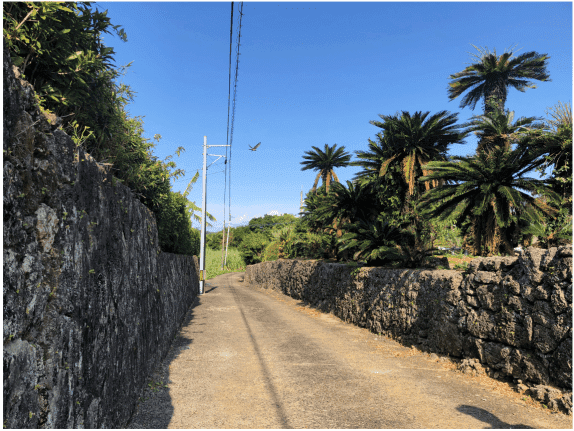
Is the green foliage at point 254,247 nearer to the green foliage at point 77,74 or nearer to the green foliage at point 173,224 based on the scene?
the green foliage at point 173,224

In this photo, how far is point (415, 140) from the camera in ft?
38.3

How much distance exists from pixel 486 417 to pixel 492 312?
7.20ft

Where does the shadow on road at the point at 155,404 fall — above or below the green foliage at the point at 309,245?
below

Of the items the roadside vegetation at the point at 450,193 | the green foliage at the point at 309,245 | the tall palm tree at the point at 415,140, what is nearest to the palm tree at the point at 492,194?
the roadside vegetation at the point at 450,193

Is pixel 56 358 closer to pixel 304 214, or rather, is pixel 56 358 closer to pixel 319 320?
pixel 319 320

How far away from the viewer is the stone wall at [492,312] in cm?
531

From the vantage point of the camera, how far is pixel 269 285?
27.8 meters

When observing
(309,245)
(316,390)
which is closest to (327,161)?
(309,245)

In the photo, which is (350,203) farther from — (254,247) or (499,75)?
(254,247)

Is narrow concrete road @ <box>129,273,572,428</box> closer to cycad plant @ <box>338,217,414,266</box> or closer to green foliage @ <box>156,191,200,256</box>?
cycad plant @ <box>338,217,414,266</box>

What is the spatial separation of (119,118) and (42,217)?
3697 mm

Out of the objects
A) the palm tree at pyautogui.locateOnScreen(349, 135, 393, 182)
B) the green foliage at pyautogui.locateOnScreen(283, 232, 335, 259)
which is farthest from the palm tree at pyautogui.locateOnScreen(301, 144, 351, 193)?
the palm tree at pyautogui.locateOnScreen(349, 135, 393, 182)

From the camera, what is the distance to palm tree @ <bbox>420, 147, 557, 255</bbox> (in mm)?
8431

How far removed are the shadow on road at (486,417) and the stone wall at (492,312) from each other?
0.99 metres
